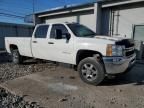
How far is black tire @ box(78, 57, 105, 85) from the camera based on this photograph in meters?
5.24

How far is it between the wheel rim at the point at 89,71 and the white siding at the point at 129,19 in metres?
6.23

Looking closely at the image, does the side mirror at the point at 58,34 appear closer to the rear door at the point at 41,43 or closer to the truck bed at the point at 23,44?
the rear door at the point at 41,43

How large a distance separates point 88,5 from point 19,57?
633cm

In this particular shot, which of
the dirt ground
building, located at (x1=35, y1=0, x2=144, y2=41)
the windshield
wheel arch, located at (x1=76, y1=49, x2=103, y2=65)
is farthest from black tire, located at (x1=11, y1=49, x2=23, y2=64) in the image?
building, located at (x1=35, y1=0, x2=144, y2=41)

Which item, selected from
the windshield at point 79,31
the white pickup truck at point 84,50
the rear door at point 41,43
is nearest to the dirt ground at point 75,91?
the white pickup truck at point 84,50

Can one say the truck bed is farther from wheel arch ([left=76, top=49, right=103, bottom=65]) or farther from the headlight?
the headlight

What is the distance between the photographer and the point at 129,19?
10.6 m

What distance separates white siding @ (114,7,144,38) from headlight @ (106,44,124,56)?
19.8 ft

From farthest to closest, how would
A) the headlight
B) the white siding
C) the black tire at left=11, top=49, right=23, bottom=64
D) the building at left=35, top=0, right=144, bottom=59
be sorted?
the building at left=35, top=0, right=144, bottom=59
the white siding
the black tire at left=11, top=49, right=23, bottom=64
the headlight

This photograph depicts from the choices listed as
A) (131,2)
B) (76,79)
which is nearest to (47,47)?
(76,79)

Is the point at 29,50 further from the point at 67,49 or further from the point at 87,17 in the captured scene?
the point at 87,17

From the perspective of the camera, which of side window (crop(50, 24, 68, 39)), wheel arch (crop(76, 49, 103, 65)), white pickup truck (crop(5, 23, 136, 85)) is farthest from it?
side window (crop(50, 24, 68, 39))

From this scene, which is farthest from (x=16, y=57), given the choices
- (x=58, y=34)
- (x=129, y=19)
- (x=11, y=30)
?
(x=11, y=30)

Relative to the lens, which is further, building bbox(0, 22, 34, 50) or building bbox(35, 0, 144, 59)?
building bbox(0, 22, 34, 50)
